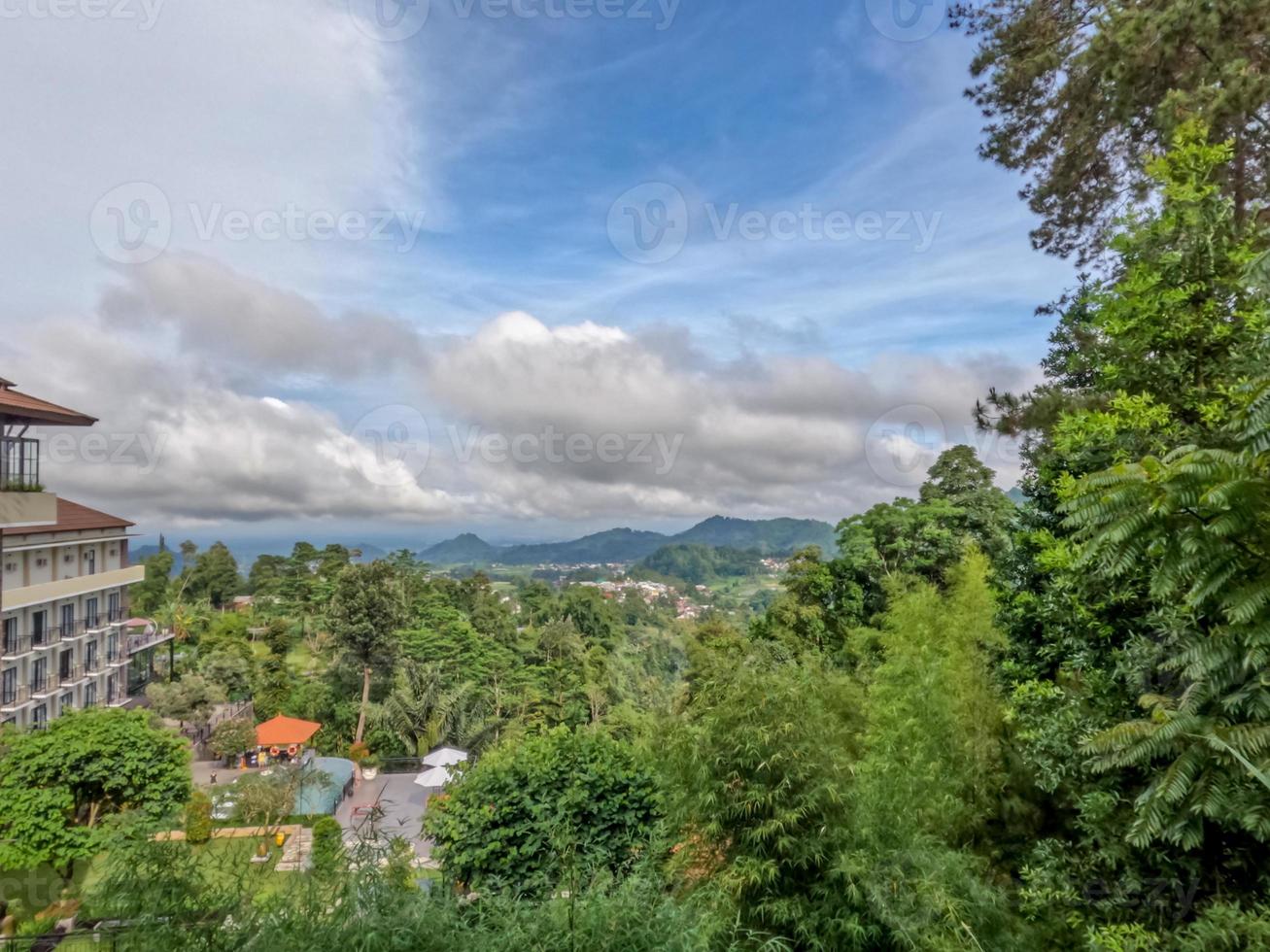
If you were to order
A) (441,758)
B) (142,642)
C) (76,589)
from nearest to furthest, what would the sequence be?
(76,589), (441,758), (142,642)

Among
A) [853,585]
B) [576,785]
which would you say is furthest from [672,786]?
[853,585]

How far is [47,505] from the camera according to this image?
7.96m

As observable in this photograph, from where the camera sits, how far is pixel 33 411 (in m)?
7.11

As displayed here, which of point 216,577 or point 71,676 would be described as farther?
point 216,577

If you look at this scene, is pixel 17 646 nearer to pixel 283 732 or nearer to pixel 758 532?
pixel 283 732

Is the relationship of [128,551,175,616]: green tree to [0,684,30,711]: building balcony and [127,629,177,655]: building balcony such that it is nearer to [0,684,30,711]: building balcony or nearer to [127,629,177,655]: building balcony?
[127,629,177,655]: building balcony

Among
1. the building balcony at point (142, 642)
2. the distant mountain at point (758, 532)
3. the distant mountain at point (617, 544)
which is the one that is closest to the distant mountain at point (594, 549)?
the distant mountain at point (617, 544)

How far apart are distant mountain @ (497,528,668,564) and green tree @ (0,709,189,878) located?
446ft

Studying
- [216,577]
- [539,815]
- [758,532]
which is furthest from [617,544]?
[539,815]

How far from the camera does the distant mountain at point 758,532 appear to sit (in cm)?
8476

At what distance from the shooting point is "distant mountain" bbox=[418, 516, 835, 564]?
332 feet

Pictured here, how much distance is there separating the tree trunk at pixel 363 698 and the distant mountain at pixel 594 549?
414 feet

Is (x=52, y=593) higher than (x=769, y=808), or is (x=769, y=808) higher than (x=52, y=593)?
(x=52, y=593)

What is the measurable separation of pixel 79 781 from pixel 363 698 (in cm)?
980
